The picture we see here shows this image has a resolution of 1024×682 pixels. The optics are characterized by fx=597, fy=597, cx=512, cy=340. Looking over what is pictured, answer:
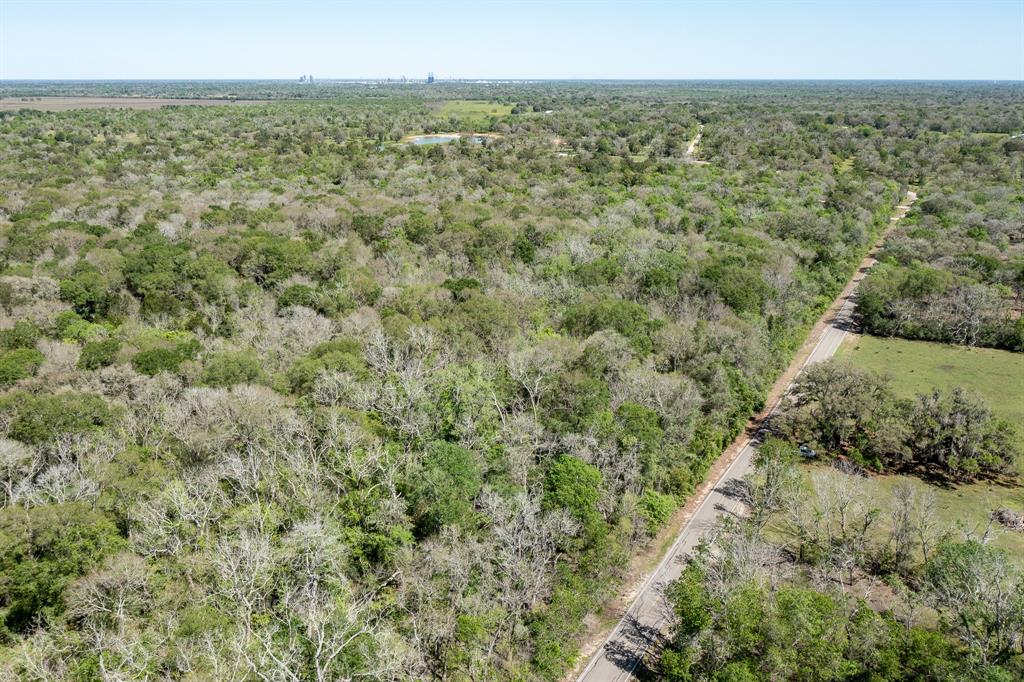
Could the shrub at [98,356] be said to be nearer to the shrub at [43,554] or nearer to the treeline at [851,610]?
the shrub at [43,554]

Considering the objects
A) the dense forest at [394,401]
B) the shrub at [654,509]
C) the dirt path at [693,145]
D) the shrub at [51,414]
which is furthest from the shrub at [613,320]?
the dirt path at [693,145]

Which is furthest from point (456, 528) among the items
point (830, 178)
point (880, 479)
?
point (830, 178)

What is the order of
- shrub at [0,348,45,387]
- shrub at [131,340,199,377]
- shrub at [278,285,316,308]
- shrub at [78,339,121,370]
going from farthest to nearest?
shrub at [278,285,316,308] < shrub at [78,339,121,370] < shrub at [131,340,199,377] < shrub at [0,348,45,387]

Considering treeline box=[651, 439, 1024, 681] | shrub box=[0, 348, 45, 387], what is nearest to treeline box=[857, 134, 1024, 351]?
treeline box=[651, 439, 1024, 681]

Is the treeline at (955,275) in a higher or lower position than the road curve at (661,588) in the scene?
higher

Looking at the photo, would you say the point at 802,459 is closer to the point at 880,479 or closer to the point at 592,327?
the point at 880,479

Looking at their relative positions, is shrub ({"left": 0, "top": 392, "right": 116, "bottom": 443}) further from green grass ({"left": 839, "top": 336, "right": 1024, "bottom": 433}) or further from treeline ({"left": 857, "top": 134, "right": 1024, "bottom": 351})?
treeline ({"left": 857, "top": 134, "right": 1024, "bottom": 351})

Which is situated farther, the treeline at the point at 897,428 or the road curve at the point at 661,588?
the treeline at the point at 897,428
